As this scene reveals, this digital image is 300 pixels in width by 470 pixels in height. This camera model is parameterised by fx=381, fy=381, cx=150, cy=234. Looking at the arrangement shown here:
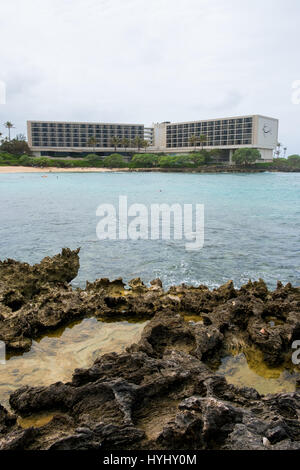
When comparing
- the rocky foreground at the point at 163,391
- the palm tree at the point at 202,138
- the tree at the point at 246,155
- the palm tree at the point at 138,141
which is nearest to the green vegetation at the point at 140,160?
the tree at the point at 246,155

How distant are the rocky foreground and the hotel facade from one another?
124 m

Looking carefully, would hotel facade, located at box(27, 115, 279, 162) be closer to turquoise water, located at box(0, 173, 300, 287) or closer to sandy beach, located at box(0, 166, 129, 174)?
sandy beach, located at box(0, 166, 129, 174)

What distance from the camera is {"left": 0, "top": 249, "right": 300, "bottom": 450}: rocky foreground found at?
3.58 meters

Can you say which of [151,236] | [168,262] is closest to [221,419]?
[168,262]

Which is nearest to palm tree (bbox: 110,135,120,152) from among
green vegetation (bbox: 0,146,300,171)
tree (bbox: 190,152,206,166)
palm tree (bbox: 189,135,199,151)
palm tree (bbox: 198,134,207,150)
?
green vegetation (bbox: 0,146,300,171)

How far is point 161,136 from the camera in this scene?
15438cm

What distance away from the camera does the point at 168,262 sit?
13.4 metres

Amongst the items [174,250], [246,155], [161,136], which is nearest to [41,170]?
[246,155]

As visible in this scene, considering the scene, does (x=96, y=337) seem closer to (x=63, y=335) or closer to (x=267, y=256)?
(x=63, y=335)

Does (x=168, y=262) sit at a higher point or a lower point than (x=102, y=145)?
lower

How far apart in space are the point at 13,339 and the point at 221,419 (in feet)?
14.2

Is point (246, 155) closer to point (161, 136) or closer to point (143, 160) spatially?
point (143, 160)

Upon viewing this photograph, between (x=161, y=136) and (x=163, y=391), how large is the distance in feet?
511

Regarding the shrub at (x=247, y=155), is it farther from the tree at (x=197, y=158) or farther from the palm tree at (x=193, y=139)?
the palm tree at (x=193, y=139)
